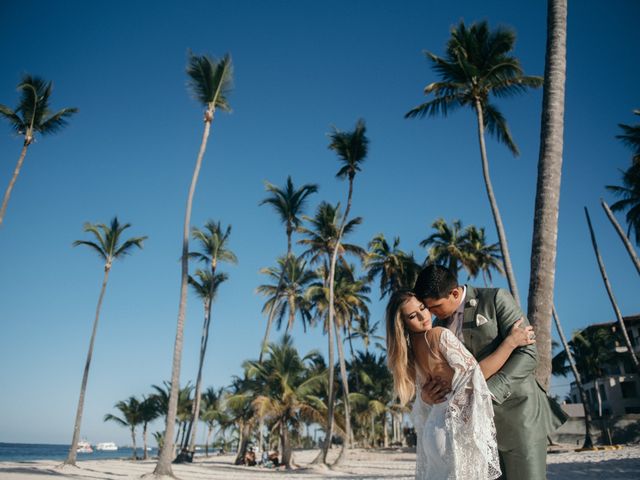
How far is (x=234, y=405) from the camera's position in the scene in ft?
72.9

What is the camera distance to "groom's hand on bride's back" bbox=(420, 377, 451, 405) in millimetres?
2736

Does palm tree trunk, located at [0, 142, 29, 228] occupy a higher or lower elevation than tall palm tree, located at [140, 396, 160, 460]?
higher

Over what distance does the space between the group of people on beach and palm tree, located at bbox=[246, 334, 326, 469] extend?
20.2 meters

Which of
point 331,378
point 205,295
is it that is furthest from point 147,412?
point 331,378

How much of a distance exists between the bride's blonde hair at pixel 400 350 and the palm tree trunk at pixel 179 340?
13.2m

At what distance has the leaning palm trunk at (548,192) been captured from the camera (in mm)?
5688

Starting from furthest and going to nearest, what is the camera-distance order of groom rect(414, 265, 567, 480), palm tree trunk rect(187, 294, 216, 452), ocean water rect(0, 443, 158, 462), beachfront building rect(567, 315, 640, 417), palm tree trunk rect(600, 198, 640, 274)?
ocean water rect(0, 443, 158, 462) → beachfront building rect(567, 315, 640, 417) → palm tree trunk rect(187, 294, 216, 452) → palm tree trunk rect(600, 198, 640, 274) → groom rect(414, 265, 567, 480)

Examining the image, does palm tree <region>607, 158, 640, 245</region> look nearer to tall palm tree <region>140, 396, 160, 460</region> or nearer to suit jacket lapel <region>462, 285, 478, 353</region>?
suit jacket lapel <region>462, 285, 478, 353</region>

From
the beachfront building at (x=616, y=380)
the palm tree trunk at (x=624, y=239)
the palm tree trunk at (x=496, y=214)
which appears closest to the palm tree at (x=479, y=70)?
the palm tree trunk at (x=496, y=214)

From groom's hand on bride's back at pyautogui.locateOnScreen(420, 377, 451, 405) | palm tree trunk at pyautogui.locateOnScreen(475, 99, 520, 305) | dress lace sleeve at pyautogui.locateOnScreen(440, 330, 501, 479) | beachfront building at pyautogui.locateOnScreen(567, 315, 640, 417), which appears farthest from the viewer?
beachfront building at pyautogui.locateOnScreen(567, 315, 640, 417)

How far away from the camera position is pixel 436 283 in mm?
2801

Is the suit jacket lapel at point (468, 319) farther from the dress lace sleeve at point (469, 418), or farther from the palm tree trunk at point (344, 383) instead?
the palm tree trunk at point (344, 383)

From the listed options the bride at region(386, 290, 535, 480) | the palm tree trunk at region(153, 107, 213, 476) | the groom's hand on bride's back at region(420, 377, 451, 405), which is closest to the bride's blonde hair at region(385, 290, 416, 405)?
the bride at region(386, 290, 535, 480)

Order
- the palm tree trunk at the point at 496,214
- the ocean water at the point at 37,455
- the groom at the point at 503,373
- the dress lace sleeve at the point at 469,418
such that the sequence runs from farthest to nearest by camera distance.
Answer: the ocean water at the point at 37,455 → the palm tree trunk at the point at 496,214 → the groom at the point at 503,373 → the dress lace sleeve at the point at 469,418
